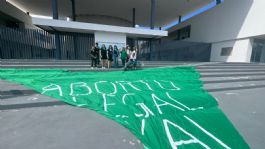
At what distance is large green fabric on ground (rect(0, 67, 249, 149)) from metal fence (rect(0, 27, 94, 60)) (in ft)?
18.6

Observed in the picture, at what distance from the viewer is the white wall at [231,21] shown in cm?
1204

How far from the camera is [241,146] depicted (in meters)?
1.99

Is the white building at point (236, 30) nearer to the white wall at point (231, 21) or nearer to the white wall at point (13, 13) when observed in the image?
the white wall at point (231, 21)

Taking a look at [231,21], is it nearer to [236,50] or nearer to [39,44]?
[236,50]

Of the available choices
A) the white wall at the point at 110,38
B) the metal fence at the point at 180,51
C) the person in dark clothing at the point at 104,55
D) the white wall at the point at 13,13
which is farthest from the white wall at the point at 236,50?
the white wall at the point at 13,13

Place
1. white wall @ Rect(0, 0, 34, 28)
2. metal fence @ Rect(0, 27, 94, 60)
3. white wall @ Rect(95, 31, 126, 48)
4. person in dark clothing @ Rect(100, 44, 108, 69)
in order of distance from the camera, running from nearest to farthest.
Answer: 1. person in dark clothing @ Rect(100, 44, 108, 69)
2. metal fence @ Rect(0, 27, 94, 60)
3. white wall @ Rect(95, 31, 126, 48)
4. white wall @ Rect(0, 0, 34, 28)

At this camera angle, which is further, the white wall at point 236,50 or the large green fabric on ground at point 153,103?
the white wall at point 236,50

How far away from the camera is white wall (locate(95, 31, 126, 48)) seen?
10.7 m

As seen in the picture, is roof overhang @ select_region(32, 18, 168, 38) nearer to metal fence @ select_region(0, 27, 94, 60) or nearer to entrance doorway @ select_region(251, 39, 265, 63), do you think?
metal fence @ select_region(0, 27, 94, 60)

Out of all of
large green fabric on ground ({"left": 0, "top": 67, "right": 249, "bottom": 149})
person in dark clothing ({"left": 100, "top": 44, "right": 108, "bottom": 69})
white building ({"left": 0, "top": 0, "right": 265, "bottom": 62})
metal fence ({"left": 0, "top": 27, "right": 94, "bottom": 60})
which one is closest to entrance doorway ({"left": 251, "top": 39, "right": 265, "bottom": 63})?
white building ({"left": 0, "top": 0, "right": 265, "bottom": 62})

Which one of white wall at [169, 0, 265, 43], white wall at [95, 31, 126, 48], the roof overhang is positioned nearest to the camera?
the roof overhang

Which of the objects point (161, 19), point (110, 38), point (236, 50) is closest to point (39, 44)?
point (110, 38)

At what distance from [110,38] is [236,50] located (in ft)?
45.9

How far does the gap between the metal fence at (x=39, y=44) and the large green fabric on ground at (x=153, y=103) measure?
18.6 feet
